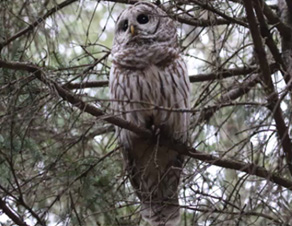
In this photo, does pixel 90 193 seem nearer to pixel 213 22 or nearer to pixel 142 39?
pixel 142 39

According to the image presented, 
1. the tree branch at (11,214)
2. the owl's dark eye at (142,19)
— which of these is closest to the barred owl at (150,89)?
the owl's dark eye at (142,19)

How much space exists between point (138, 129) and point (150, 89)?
555 mm

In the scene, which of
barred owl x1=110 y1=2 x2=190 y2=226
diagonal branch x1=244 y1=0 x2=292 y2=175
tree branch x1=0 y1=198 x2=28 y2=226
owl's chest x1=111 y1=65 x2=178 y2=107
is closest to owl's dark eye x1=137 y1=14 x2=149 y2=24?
barred owl x1=110 y1=2 x2=190 y2=226

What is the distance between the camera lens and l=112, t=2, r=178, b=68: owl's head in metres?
3.69

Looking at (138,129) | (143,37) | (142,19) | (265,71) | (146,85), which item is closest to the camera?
(265,71)

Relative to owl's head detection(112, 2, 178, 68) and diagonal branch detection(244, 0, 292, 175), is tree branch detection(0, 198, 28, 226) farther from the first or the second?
diagonal branch detection(244, 0, 292, 175)

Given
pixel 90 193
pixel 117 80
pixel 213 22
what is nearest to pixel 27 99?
pixel 117 80

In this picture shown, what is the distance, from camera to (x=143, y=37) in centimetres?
381

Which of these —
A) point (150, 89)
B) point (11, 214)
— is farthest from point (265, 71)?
point (11, 214)

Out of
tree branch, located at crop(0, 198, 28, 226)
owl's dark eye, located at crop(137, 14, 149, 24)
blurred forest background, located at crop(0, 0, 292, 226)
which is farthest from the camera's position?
owl's dark eye, located at crop(137, 14, 149, 24)

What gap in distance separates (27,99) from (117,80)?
0.57 m

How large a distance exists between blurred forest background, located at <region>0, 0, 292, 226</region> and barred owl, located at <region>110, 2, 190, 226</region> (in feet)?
0.33

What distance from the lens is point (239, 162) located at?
9.62 ft

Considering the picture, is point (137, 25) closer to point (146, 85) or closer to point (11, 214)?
point (146, 85)
